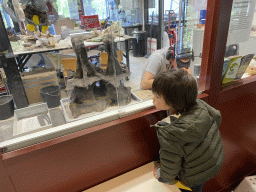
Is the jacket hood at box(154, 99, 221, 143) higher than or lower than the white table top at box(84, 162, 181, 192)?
higher

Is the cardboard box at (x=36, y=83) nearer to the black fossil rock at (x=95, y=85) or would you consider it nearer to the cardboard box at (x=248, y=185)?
the black fossil rock at (x=95, y=85)

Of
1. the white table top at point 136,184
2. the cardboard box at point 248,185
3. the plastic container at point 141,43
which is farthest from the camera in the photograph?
the plastic container at point 141,43

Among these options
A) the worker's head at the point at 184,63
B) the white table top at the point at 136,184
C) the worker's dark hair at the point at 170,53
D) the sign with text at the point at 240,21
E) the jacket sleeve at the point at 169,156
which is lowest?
the white table top at the point at 136,184

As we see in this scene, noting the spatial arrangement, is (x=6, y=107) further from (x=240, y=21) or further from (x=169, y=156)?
(x=240, y=21)

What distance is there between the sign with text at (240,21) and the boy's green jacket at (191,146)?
0.52m

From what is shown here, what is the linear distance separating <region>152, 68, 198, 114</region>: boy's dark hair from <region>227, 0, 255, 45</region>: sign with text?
1.76 feet

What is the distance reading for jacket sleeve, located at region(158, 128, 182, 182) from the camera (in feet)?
2.70

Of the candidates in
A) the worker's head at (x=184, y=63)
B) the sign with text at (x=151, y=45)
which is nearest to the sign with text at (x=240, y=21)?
the worker's head at (x=184, y=63)

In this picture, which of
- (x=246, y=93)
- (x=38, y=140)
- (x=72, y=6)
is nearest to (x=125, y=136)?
(x=38, y=140)

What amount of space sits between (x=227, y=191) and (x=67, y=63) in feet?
5.77

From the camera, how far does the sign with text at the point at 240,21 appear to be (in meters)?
1.06

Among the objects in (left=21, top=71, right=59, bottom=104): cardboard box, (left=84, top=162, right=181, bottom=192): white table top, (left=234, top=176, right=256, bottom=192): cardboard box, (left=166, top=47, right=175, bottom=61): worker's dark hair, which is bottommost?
(left=234, top=176, right=256, bottom=192): cardboard box

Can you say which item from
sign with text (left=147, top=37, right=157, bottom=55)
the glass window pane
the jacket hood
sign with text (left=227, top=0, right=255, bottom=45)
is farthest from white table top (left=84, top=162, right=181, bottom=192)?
sign with text (left=147, top=37, right=157, bottom=55)

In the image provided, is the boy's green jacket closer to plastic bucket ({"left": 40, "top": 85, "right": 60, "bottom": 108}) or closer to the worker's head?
the worker's head
